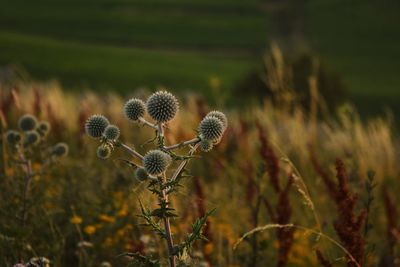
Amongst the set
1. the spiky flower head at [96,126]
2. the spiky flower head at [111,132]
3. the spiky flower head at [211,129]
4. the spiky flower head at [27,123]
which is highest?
the spiky flower head at [27,123]

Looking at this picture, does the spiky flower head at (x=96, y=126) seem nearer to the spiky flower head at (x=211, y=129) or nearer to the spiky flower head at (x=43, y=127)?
the spiky flower head at (x=211, y=129)

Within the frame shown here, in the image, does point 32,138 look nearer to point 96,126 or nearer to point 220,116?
point 96,126

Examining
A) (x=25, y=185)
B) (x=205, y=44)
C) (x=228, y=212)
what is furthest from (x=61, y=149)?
(x=205, y=44)

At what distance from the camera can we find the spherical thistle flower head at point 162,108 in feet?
10.4

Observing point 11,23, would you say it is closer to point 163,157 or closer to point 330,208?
point 330,208

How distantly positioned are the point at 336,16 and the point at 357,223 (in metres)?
41.7

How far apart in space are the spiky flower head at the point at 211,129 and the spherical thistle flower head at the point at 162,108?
0.23m

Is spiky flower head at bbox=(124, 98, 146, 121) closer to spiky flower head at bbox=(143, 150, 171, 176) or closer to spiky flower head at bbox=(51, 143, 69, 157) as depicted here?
spiky flower head at bbox=(143, 150, 171, 176)

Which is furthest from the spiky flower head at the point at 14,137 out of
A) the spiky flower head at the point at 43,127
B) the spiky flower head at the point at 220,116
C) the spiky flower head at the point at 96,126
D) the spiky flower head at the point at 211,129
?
the spiky flower head at the point at 211,129

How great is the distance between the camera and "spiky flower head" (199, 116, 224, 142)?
118 inches

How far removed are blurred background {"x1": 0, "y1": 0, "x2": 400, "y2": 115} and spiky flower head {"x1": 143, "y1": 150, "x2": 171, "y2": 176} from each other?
12985mm

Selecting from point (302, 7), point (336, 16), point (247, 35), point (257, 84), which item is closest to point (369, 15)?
point (336, 16)

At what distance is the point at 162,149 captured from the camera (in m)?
2.94

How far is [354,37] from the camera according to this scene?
39.0m
